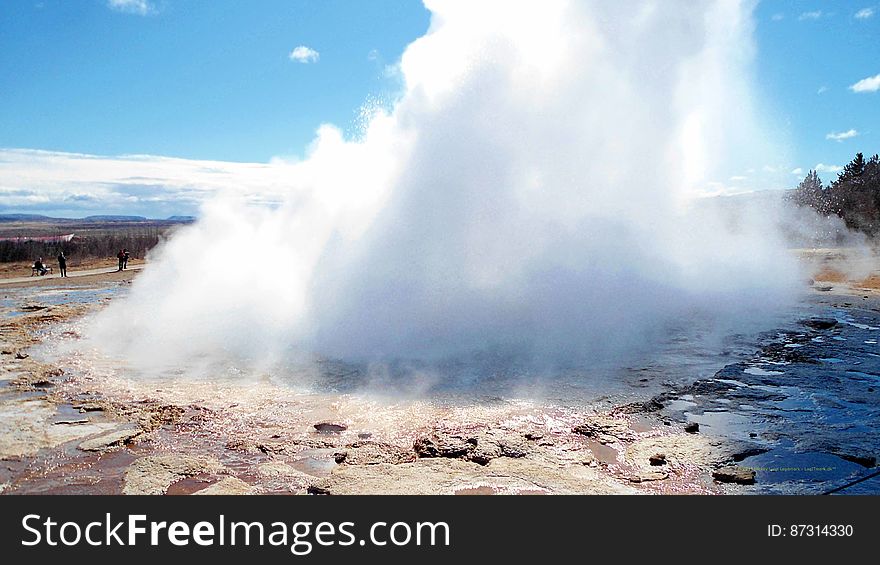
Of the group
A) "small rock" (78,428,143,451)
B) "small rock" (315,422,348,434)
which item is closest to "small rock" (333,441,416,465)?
"small rock" (315,422,348,434)

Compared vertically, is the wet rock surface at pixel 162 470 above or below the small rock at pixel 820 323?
below

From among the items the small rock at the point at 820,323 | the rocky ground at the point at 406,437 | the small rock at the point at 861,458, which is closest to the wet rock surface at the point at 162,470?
the rocky ground at the point at 406,437

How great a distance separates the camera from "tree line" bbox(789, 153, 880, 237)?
102 feet

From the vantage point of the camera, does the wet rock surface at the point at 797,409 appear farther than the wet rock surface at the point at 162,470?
Yes

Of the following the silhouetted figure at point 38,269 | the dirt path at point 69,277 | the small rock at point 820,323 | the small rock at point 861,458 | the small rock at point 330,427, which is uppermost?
the silhouetted figure at point 38,269

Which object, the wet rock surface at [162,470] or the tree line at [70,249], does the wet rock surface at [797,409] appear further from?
the tree line at [70,249]

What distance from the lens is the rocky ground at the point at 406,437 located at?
439 centimetres

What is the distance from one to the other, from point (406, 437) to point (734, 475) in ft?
8.36

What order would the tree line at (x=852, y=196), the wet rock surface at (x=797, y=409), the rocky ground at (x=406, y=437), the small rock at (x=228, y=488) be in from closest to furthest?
the small rock at (x=228, y=488) < the rocky ground at (x=406, y=437) < the wet rock surface at (x=797, y=409) < the tree line at (x=852, y=196)

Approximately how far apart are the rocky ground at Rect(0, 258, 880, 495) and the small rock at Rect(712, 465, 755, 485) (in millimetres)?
13

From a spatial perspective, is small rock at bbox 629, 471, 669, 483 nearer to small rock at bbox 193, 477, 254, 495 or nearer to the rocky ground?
the rocky ground

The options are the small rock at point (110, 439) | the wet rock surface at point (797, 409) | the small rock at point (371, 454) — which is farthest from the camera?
the small rock at point (110, 439)

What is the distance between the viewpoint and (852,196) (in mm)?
33344

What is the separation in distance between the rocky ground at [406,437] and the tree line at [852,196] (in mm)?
28314
